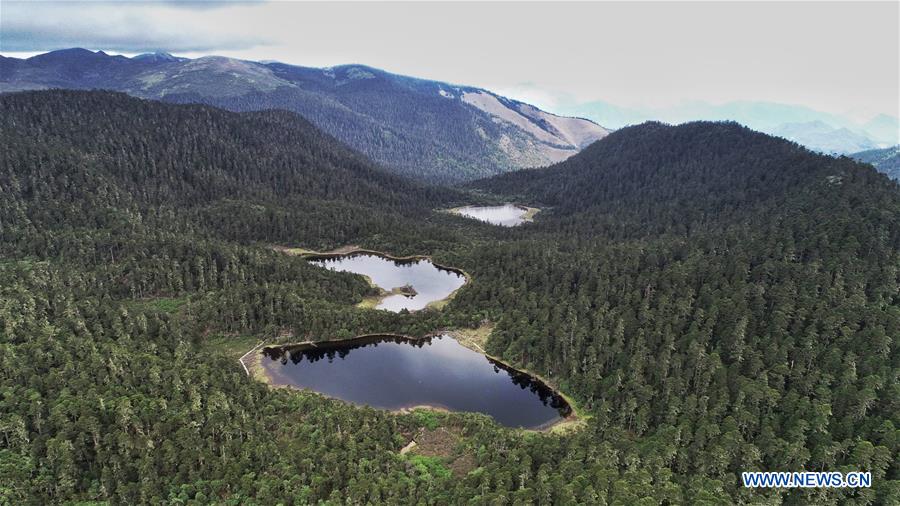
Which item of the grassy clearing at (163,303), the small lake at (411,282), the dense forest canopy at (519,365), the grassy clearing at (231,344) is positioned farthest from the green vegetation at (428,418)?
the grassy clearing at (163,303)

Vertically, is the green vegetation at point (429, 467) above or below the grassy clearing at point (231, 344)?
above

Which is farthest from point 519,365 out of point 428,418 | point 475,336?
point 428,418

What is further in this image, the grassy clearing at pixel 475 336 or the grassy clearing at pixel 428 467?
the grassy clearing at pixel 475 336

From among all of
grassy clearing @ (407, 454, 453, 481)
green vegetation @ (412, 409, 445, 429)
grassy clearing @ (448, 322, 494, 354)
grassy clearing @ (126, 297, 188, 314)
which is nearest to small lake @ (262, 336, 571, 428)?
grassy clearing @ (448, 322, 494, 354)

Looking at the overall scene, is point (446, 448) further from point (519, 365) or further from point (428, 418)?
point (519, 365)

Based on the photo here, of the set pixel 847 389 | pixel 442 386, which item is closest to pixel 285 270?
pixel 442 386

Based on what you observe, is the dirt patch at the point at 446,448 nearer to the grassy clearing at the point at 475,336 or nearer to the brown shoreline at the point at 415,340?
the brown shoreline at the point at 415,340
